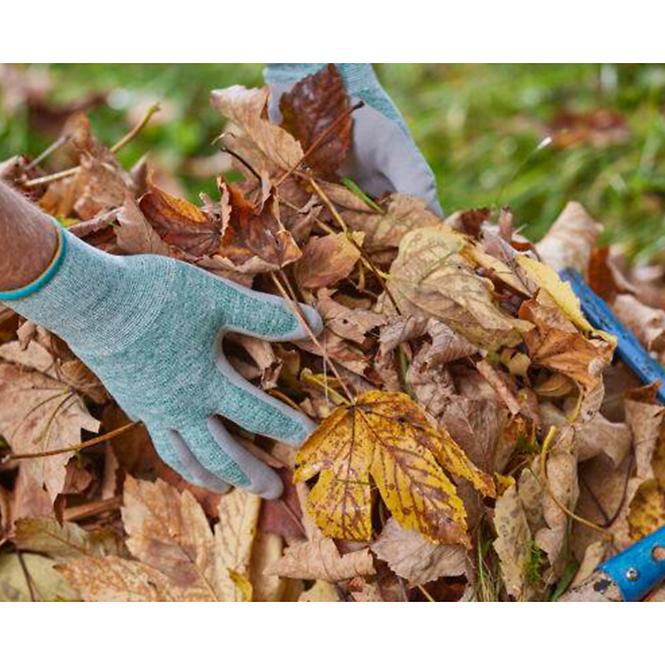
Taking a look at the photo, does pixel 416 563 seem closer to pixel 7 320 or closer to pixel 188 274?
pixel 188 274

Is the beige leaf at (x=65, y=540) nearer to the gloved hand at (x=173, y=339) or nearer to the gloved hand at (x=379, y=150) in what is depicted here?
the gloved hand at (x=173, y=339)

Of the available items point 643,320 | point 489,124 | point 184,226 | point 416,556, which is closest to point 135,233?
point 184,226

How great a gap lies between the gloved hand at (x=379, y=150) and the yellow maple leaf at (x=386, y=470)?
33 cm

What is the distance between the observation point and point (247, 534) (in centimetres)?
90

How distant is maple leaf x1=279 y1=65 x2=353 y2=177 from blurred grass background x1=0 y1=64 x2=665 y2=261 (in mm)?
1094

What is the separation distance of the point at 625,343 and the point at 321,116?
0.43 m

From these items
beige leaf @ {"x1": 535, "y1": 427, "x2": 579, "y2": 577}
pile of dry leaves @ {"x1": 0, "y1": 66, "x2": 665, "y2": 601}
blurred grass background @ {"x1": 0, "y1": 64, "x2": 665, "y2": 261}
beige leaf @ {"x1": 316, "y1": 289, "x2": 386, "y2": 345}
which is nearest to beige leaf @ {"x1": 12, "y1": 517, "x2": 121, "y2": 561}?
pile of dry leaves @ {"x1": 0, "y1": 66, "x2": 665, "y2": 601}

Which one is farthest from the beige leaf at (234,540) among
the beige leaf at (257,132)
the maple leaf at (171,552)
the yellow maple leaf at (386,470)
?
the beige leaf at (257,132)

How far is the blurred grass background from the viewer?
2.07 meters

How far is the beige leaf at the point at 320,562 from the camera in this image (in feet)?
2.72

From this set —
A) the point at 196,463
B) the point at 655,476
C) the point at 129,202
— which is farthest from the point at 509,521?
the point at 129,202

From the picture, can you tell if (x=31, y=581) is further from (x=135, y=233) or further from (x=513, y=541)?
(x=513, y=541)
